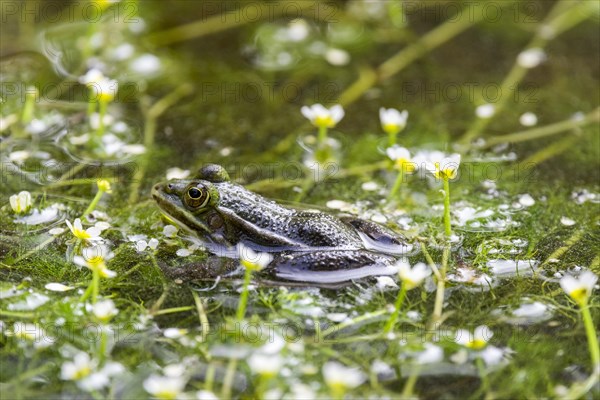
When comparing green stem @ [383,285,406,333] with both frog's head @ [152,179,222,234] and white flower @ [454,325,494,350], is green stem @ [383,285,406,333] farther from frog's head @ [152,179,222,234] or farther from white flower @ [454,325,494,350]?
frog's head @ [152,179,222,234]

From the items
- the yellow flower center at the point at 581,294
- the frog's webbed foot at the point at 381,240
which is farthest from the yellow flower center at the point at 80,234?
the yellow flower center at the point at 581,294

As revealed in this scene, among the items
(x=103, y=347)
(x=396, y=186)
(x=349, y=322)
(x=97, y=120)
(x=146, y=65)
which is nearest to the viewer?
(x=103, y=347)

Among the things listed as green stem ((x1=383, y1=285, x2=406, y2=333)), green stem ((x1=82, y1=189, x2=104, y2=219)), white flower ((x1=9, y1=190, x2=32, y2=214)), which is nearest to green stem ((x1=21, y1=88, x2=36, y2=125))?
white flower ((x1=9, y1=190, x2=32, y2=214))

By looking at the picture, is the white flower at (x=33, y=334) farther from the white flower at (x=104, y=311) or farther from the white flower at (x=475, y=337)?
the white flower at (x=475, y=337)

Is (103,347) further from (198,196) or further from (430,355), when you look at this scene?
(430,355)

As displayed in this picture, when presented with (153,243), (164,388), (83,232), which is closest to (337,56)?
(153,243)

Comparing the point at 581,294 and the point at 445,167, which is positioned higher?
the point at 445,167

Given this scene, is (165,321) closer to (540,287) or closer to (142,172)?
(142,172)
